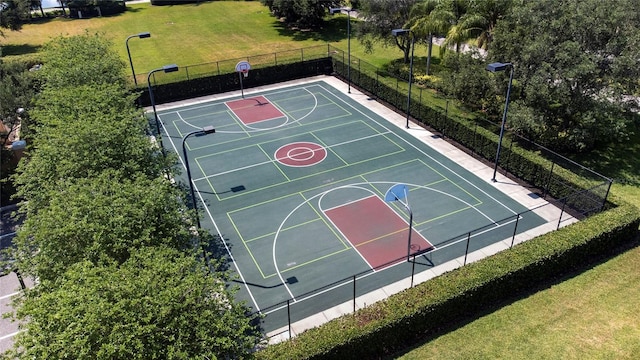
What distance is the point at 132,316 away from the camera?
11383 millimetres

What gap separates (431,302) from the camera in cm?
1658

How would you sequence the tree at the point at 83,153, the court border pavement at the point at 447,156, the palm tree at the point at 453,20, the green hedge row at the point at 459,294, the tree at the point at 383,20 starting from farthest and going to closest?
the tree at the point at 383,20 < the palm tree at the point at 453,20 < the court border pavement at the point at 447,156 < the tree at the point at 83,153 < the green hedge row at the point at 459,294

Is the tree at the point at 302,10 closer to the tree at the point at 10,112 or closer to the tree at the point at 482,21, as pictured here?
the tree at the point at 482,21

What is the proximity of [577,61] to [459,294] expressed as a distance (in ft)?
53.1

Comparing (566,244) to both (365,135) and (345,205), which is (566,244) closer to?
(345,205)

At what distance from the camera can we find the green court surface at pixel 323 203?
66.3 ft

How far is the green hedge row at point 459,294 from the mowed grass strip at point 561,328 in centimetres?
63

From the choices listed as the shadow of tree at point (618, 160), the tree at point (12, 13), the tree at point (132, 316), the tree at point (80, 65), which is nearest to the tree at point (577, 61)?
the shadow of tree at point (618, 160)

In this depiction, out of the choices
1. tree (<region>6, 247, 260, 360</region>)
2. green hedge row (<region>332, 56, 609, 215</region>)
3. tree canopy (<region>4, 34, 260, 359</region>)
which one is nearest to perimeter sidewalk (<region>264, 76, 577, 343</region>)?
green hedge row (<region>332, 56, 609, 215</region>)

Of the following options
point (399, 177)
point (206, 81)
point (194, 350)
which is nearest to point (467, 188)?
point (399, 177)

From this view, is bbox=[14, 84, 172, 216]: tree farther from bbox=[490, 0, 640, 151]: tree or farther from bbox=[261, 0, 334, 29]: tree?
bbox=[261, 0, 334, 29]: tree

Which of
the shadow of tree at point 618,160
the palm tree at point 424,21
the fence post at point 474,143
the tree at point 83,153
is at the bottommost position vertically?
the shadow of tree at point 618,160

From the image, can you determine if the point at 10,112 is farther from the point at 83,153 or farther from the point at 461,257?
the point at 461,257

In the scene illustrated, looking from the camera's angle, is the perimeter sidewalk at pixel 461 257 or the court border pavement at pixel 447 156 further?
the court border pavement at pixel 447 156
